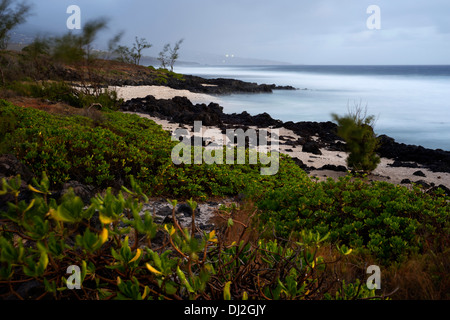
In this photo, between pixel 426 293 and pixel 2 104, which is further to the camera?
pixel 2 104

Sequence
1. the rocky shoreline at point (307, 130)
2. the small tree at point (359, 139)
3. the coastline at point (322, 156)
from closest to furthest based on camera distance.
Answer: the small tree at point (359, 139)
the coastline at point (322, 156)
the rocky shoreline at point (307, 130)

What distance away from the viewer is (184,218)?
214 inches

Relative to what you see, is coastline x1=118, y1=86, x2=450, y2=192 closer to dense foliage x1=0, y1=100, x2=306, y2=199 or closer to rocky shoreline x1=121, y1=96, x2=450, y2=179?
rocky shoreline x1=121, y1=96, x2=450, y2=179

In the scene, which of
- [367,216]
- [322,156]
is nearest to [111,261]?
[367,216]

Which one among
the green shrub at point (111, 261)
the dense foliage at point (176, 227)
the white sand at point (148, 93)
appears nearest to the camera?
the green shrub at point (111, 261)

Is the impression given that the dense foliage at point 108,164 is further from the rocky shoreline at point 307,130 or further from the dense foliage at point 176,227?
the rocky shoreline at point 307,130

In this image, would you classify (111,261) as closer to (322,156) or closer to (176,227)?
(176,227)

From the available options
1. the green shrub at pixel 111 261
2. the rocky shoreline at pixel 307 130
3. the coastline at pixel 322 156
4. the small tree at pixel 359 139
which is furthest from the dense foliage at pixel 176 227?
the rocky shoreline at pixel 307 130

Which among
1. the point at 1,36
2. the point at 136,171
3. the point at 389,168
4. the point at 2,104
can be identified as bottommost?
the point at 389,168

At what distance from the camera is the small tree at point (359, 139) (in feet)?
39.8

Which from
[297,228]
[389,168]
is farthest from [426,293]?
[389,168]

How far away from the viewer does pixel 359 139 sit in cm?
1228

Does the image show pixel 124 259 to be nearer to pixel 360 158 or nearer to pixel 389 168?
pixel 360 158
